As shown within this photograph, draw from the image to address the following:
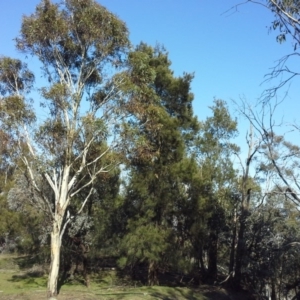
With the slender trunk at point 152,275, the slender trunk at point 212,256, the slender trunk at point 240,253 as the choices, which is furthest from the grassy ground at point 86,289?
the slender trunk at point 212,256

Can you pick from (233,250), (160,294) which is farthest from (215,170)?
(160,294)

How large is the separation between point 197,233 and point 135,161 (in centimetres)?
506

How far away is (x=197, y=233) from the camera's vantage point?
20203mm

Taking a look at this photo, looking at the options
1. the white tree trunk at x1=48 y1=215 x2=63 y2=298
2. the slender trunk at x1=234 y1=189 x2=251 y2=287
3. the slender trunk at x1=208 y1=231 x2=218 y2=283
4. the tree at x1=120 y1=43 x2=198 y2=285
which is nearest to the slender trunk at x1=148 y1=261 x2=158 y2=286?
the tree at x1=120 y1=43 x2=198 y2=285

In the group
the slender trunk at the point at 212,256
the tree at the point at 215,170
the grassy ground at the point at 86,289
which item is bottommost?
the grassy ground at the point at 86,289

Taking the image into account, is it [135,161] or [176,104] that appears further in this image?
[176,104]

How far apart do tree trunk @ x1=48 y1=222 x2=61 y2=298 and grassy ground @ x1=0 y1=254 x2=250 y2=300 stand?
1.02 ft

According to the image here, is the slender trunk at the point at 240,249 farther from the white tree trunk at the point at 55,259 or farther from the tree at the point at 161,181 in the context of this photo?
the white tree trunk at the point at 55,259

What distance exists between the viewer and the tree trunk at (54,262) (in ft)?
46.3

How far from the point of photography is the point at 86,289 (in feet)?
57.6

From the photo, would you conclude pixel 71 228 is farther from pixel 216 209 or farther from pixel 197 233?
pixel 216 209

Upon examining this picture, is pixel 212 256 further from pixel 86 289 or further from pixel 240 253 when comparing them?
pixel 86 289

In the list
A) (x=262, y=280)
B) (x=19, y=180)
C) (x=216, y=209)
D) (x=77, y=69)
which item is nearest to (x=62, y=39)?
(x=77, y=69)

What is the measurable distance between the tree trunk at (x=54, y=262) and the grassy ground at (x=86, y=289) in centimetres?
31
